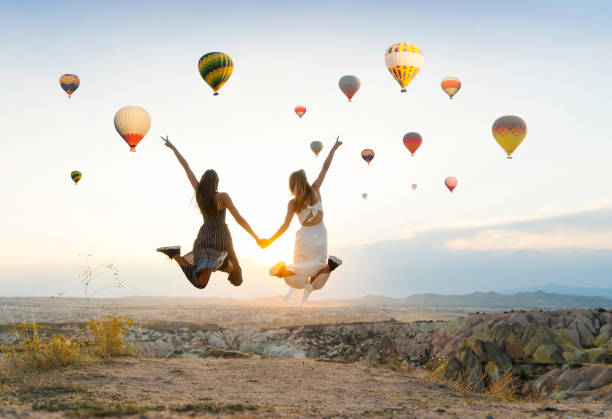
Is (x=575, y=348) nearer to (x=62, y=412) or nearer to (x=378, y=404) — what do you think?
(x=378, y=404)

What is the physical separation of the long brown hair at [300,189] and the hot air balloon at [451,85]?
35.3m

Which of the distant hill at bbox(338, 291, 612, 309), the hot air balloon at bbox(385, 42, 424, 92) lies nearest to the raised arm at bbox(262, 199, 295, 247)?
the hot air balloon at bbox(385, 42, 424, 92)

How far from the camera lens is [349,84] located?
118 feet

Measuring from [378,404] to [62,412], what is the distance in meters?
5.50

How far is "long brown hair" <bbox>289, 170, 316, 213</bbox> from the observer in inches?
370

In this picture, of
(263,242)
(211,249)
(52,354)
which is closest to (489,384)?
(263,242)

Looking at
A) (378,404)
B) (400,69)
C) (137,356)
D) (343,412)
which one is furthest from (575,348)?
(400,69)

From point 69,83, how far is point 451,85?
Result: 29343 mm

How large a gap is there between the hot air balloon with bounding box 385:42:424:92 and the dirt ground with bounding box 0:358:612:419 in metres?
22.5

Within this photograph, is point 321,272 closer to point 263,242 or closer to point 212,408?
point 263,242

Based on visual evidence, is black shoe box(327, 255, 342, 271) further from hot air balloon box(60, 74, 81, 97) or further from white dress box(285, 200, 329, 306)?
hot air balloon box(60, 74, 81, 97)

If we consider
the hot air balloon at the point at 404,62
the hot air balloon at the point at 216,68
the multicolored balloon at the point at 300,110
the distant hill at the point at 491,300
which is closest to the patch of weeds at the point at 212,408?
the hot air balloon at the point at 216,68

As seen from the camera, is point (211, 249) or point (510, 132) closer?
point (211, 249)

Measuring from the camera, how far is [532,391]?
13023mm
